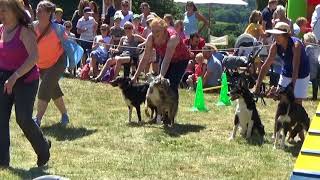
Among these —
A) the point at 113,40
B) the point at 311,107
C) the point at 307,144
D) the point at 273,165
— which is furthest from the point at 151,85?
the point at 113,40

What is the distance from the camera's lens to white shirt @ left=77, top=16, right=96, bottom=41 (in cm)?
1570

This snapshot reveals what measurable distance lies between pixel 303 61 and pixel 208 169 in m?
1.93

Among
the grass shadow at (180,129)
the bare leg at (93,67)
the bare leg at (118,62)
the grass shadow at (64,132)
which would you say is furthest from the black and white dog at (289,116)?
the bare leg at (93,67)

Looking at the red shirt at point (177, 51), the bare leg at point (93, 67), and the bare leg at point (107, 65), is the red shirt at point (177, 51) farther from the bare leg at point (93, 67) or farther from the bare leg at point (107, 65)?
the bare leg at point (93, 67)

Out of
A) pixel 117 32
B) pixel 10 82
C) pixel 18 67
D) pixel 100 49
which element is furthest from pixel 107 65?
pixel 10 82

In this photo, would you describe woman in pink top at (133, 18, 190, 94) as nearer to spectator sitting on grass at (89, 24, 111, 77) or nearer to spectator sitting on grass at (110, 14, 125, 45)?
spectator sitting on grass at (89, 24, 111, 77)

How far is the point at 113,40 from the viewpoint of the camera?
1504 cm

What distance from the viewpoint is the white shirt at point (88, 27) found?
15703 millimetres

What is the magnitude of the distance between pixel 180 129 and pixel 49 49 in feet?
6.90

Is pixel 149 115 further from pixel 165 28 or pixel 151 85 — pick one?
pixel 165 28

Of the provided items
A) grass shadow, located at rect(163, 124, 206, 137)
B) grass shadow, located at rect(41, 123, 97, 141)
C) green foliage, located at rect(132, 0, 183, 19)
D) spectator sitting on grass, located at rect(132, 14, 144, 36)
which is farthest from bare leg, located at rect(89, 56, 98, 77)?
green foliage, located at rect(132, 0, 183, 19)

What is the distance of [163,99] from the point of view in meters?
9.19

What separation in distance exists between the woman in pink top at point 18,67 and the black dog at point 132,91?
321cm

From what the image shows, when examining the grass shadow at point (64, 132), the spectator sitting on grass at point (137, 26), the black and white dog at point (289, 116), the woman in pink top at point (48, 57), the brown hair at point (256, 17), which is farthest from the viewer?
the spectator sitting on grass at point (137, 26)
